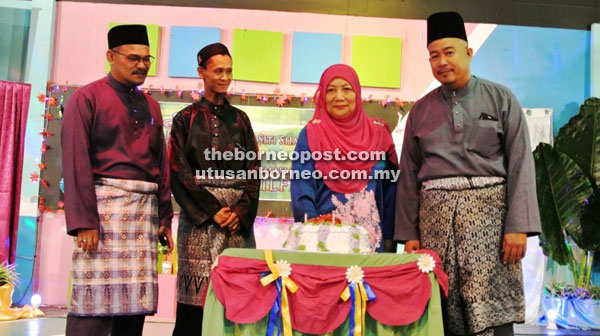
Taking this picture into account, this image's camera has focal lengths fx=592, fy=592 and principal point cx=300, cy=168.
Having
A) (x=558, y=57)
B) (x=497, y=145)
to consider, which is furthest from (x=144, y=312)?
(x=558, y=57)

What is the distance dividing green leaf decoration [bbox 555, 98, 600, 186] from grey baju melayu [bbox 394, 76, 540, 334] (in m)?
3.38

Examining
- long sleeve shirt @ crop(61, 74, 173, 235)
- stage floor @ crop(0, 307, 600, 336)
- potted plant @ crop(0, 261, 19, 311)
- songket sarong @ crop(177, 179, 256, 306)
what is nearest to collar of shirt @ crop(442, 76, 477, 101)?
songket sarong @ crop(177, 179, 256, 306)

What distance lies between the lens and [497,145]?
2449 millimetres

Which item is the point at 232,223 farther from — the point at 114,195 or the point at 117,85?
the point at 117,85

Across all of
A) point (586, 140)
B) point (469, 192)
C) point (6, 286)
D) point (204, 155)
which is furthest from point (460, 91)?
point (6, 286)

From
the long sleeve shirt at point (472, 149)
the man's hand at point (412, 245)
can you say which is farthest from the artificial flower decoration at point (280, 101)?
the man's hand at point (412, 245)

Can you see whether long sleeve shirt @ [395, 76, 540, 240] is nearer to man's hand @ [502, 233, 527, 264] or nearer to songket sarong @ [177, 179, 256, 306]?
man's hand @ [502, 233, 527, 264]

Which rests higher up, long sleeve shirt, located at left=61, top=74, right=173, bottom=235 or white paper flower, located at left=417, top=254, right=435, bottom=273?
long sleeve shirt, located at left=61, top=74, right=173, bottom=235

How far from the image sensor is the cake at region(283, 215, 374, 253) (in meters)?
2.12

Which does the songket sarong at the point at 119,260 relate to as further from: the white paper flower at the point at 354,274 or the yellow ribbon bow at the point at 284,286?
the white paper flower at the point at 354,274

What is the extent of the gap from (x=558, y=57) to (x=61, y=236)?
17.0ft

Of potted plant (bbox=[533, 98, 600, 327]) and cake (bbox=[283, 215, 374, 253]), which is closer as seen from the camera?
cake (bbox=[283, 215, 374, 253])

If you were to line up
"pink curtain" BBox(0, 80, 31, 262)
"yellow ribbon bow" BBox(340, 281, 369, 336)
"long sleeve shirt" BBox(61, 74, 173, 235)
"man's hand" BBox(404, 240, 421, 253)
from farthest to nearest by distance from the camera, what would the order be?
"pink curtain" BBox(0, 80, 31, 262) → "man's hand" BBox(404, 240, 421, 253) → "long sleeve shirt" BBox(61, 74, 173, 235) → "yellow ribbon bow" BBox(340, 281, 369, 336)

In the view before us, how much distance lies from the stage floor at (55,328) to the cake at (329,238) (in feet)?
8.43
